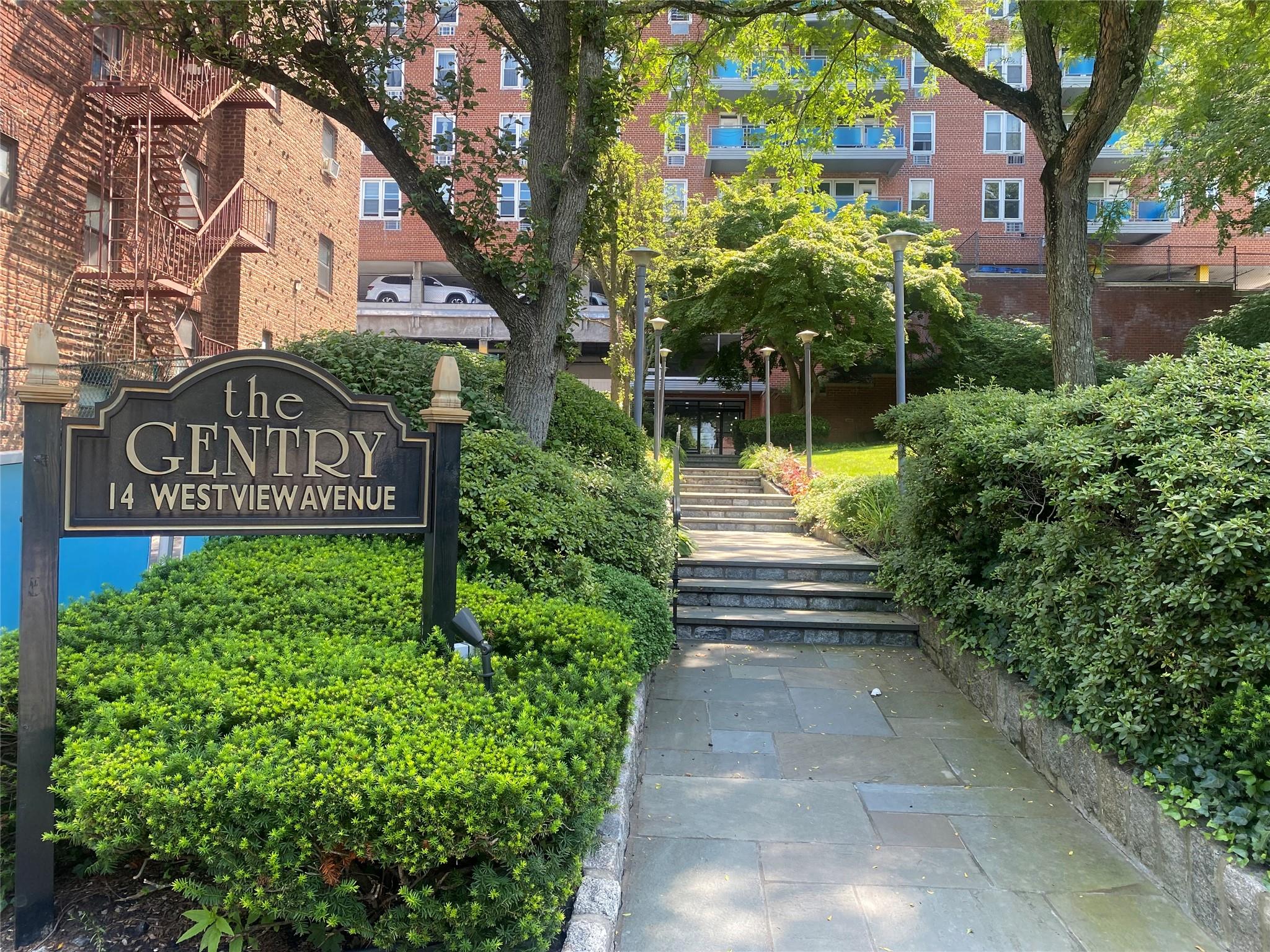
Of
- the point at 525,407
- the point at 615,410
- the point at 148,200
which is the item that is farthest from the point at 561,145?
the point at 148,200

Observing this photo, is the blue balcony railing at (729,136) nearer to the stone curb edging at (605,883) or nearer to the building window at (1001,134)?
the building window at (1001,134)

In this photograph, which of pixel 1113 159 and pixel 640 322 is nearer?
pixel 640 322

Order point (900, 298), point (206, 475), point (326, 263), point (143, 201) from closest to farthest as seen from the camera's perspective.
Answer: point (206, 475) → point (900, 298) → point (143, 201) → point (326, 263)

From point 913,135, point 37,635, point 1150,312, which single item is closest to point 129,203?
point 37,635

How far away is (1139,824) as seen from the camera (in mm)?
3354

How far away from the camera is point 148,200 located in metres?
12.0

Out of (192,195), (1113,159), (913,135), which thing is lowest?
(192,195)

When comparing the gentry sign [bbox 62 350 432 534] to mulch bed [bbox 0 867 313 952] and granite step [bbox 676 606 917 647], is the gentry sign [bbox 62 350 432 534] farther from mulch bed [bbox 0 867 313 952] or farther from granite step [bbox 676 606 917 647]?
granite step [bbox 676 606 917 647]

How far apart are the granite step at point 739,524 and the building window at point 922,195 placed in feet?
68.7

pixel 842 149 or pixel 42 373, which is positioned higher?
pixel 842 149

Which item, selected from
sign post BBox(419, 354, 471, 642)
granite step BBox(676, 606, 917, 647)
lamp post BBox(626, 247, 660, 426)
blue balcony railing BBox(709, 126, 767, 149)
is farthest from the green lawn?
blue balcony railing BBox(709, 126, 767, 149)

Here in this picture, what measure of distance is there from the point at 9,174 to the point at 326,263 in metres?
9.02

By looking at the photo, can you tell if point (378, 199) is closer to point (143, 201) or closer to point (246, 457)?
point (143, 201)

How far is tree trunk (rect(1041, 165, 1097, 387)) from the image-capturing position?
26.6 ft
